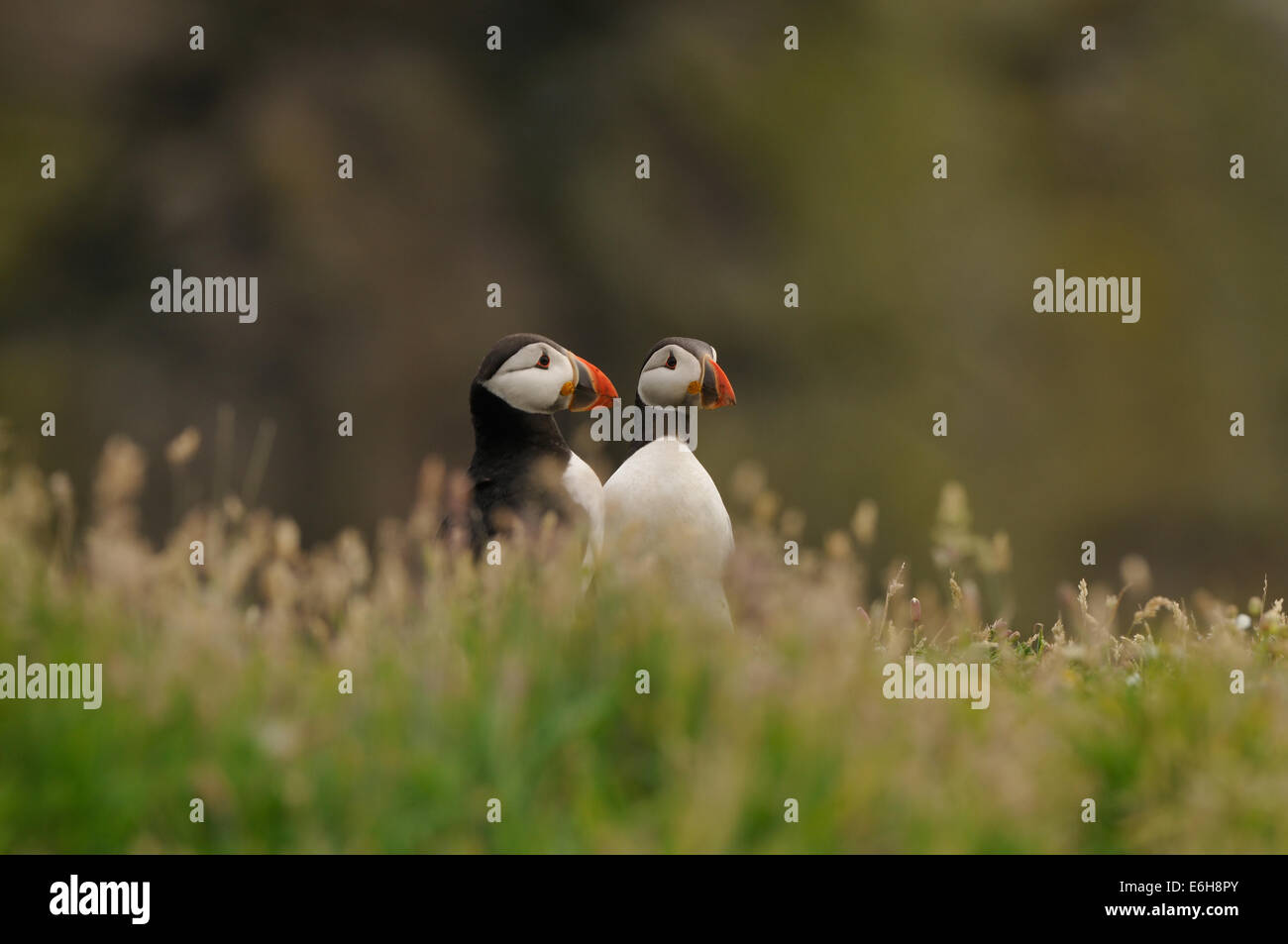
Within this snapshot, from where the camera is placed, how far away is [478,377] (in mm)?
6207

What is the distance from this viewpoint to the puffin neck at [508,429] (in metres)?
6.19

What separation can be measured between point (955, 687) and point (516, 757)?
5.69ft

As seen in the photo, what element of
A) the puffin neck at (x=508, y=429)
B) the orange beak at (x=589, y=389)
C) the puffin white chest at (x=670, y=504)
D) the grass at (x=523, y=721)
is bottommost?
the grass at (x=523, y=721)

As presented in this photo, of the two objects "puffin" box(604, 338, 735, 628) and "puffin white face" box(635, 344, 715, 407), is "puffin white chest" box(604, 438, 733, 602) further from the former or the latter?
"puffin white face" box(635, 344, 715, 407)

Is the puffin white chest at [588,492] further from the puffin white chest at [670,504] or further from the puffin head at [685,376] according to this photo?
the puffin head at [685,376]

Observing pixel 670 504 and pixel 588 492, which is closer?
pixel 588 492

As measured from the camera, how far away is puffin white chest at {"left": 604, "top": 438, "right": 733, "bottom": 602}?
586 centimetres

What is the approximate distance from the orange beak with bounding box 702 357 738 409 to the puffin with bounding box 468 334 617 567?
1.39ft

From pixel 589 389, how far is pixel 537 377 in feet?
0.81

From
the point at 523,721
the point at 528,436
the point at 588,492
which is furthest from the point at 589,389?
the point at 523,721

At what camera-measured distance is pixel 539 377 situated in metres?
6.05

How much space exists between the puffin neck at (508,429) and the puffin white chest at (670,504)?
342 mm

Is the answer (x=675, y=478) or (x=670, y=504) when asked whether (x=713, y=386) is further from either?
(x=670, y=504)

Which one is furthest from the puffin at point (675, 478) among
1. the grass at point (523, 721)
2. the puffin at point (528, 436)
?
the grass at point (523, 721)
